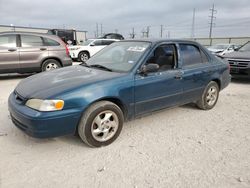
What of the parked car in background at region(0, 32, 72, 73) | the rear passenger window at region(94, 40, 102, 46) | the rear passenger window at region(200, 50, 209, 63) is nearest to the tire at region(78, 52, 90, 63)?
the rear passenger window at region(94, 40, 102, 46)

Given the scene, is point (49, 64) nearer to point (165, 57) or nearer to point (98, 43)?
point (165, 57)

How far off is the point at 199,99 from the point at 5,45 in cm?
629

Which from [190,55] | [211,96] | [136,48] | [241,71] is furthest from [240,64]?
[136,48]

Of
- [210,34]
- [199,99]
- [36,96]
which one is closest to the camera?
[36,96]

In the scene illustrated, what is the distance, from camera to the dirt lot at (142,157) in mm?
2430

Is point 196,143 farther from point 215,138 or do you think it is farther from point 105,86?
point 105,86

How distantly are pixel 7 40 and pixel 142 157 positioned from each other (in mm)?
6524

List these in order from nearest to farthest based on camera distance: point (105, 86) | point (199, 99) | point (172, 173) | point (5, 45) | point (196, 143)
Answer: point (172, 173), point (105, 86), point (196, 143), point (199, 99), point (5, 45)

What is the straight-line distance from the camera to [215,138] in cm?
345

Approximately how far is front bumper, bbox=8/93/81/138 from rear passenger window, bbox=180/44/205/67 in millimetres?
2314

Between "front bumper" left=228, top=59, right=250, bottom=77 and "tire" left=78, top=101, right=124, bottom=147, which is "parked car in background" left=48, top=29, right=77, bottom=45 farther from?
"tire" left=78, top=101, right=124, bottom=147

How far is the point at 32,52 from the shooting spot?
298 inches

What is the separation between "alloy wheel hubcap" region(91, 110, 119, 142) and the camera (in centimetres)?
302

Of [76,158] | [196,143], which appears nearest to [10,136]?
[76,158]
